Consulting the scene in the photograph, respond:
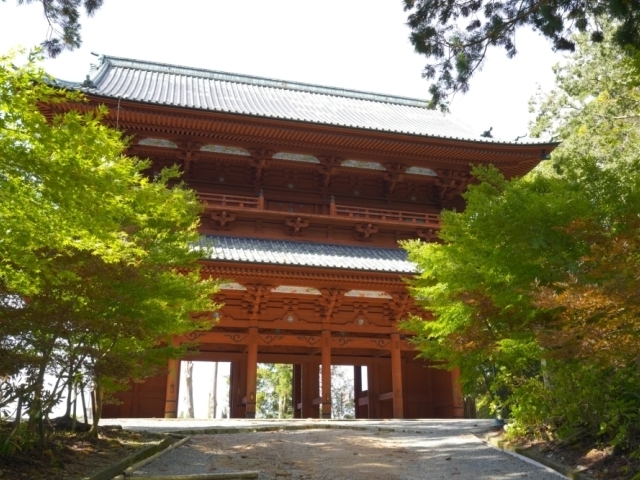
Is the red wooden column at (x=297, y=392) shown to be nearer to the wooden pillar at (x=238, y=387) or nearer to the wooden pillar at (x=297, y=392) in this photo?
the wooden pillar at (x=297, y=392)

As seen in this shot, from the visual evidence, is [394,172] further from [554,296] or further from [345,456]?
[554,296]

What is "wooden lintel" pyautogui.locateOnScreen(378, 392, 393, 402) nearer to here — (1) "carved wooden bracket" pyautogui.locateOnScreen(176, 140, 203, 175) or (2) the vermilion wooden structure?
(2) the vermilion wooden structure

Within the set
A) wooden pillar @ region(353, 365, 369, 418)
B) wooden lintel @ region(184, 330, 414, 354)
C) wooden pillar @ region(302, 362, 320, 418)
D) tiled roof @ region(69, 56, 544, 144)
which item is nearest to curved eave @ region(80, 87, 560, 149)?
tiled roof @ region(69, 56, 544, 144)

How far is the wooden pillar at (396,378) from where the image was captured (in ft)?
51.2

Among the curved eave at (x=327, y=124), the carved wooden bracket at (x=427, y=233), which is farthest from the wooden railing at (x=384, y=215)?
the curved eave at (x=327, y=124)

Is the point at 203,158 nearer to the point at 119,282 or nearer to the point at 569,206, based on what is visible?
the point at 119,282

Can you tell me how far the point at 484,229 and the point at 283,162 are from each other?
11.0 metres

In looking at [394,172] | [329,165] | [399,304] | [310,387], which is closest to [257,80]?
[329,165]

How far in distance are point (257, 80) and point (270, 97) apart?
2.35 meters

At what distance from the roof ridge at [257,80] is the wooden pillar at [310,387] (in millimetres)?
13079

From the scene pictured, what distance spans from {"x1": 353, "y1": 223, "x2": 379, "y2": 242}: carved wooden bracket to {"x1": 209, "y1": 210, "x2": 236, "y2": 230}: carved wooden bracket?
3.87 meters

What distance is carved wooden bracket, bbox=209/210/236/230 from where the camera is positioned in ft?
52.9

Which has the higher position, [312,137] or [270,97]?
[270,97]

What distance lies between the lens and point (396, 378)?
15.9m
